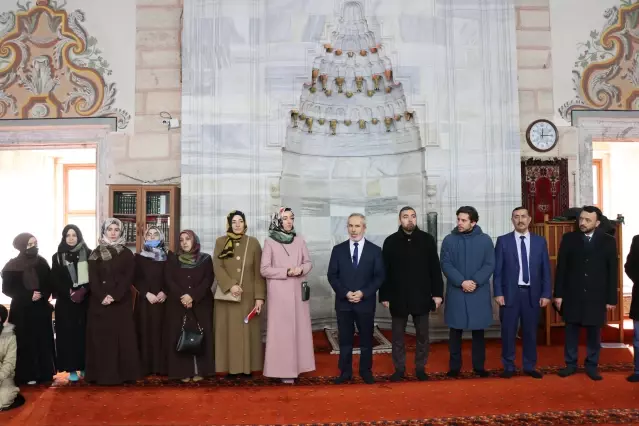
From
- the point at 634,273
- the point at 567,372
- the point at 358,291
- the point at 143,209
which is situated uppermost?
the point at 143,209

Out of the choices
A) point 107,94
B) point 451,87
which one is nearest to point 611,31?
point 451,87

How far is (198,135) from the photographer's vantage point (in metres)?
5.44

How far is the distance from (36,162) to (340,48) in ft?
16.0

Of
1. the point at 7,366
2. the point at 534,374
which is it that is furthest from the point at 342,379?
the point at 7,366

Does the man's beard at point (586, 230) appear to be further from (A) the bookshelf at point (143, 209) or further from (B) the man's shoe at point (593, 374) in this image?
(A) the bookshelf at point (143, 209)

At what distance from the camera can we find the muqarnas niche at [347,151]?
223 inches

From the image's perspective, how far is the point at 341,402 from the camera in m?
3.56

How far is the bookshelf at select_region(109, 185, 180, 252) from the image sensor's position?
5.51m

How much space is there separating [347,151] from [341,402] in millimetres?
3327

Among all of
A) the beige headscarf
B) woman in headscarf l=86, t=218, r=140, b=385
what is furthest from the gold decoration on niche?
woman in headscarf l=86, t=218, r=140, b=385

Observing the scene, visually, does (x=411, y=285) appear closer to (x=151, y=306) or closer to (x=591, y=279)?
(x=591, y=279)

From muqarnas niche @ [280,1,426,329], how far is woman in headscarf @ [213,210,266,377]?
1.74 m

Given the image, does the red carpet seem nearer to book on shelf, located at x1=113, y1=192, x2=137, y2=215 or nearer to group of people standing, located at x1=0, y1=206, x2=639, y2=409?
group of people standing, located at x1=0, y1=206, x2=639, y2=409

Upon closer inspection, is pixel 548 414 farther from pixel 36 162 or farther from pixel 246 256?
pixel 36 162
